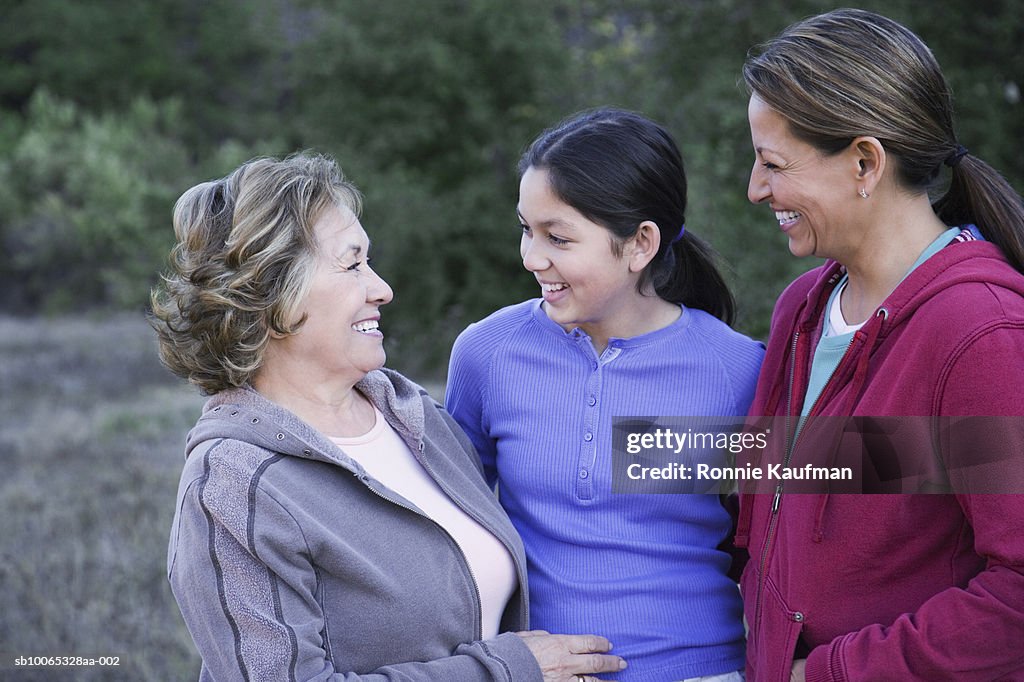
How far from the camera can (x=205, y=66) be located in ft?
78.4

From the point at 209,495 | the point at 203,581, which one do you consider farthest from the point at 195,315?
the point at 203,581

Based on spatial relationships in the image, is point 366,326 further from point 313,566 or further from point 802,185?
point 802,185

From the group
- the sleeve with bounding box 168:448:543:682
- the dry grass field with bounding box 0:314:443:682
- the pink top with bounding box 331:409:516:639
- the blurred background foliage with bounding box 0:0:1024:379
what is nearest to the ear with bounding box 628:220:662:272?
the pink top with bounding box 331:409:516:639

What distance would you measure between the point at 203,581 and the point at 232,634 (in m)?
0.11

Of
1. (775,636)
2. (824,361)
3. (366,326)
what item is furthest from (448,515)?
(824,361)

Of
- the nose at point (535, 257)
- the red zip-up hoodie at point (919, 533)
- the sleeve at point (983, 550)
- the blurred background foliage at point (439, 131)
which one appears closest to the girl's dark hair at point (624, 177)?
the nose at point (535, 257)

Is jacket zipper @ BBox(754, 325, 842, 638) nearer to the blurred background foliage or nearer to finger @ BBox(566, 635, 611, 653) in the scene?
finger @ BBox(566, 635, 611, 653)

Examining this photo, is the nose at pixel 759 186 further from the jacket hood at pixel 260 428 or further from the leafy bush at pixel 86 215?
the leafy bush at pixel 86 215

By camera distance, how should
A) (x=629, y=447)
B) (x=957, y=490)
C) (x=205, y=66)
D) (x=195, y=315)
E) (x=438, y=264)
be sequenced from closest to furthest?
(x=957, y=490), (x=195, y=315), (x=629, y=447), (x=438, y=264), (x=205, y=66)

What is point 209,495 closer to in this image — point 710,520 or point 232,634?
point 232,634

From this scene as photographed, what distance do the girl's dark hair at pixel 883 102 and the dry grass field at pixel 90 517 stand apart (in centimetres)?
151

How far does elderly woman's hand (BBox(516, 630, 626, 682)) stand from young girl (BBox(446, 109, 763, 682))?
0.05 meters

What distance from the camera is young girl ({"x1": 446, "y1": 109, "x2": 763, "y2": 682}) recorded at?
7.79 feet

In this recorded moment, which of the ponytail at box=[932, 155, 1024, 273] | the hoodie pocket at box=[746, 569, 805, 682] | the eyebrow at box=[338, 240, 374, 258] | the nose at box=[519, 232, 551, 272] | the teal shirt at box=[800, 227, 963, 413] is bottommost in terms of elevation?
the hoodie pocket at box=[746, 569, 805, 682]
